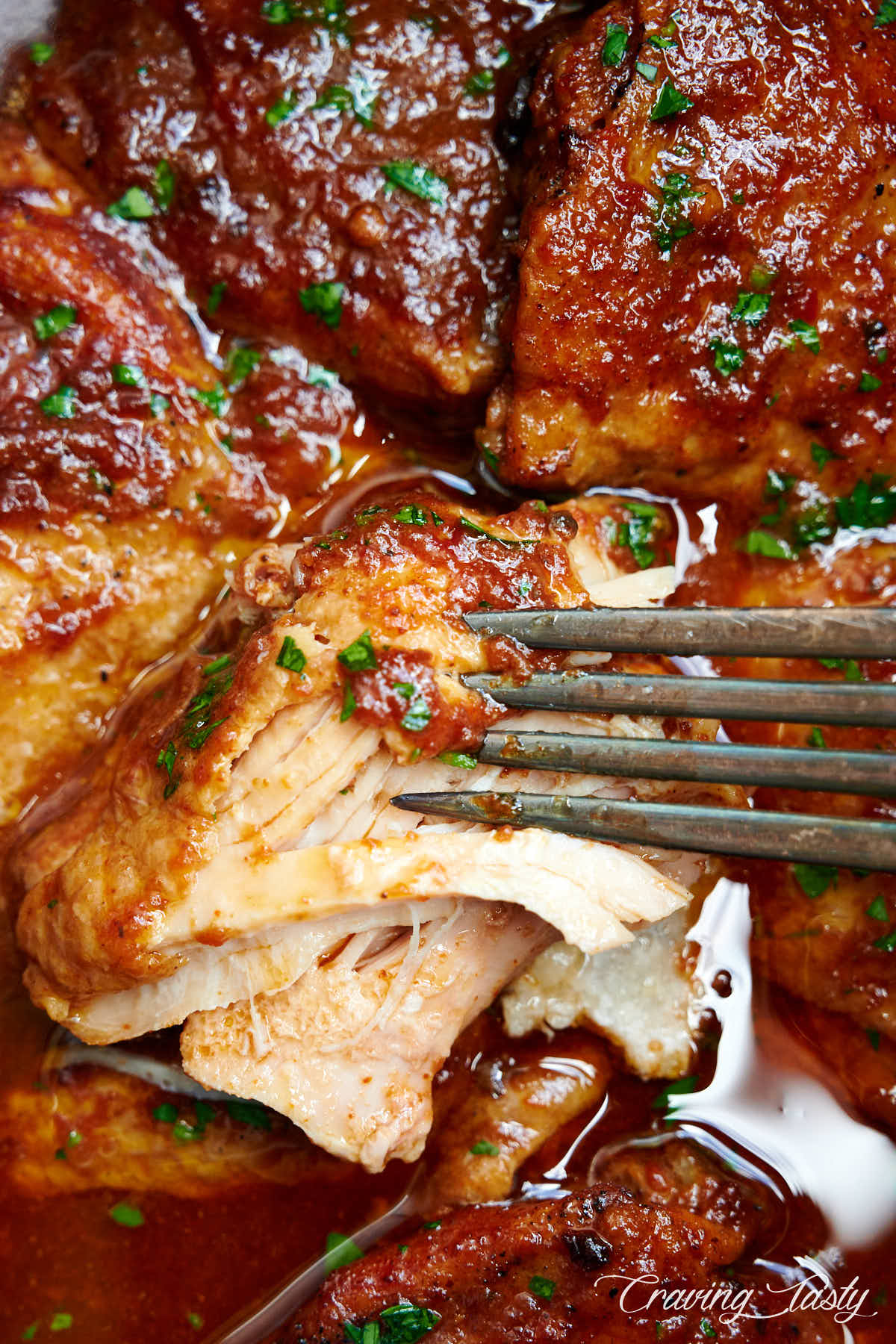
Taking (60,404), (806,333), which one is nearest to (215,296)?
(60,404)

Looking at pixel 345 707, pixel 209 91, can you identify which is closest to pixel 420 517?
pixel 345 707

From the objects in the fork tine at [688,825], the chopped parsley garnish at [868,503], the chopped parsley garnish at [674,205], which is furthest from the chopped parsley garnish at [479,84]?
the fork tine at [688,825]

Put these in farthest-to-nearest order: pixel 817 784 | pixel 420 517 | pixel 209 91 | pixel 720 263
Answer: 1. pixel 209 91
2. pixel 720 263
3. pixel 420 517
4. pixel 817 784

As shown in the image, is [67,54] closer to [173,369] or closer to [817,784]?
[173,369]

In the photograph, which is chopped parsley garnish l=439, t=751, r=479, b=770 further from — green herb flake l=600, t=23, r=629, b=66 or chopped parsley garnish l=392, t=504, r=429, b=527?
green herb flake l=600, t=23, r=629, b=66

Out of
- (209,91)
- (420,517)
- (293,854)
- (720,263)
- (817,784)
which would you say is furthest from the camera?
(209,91)
